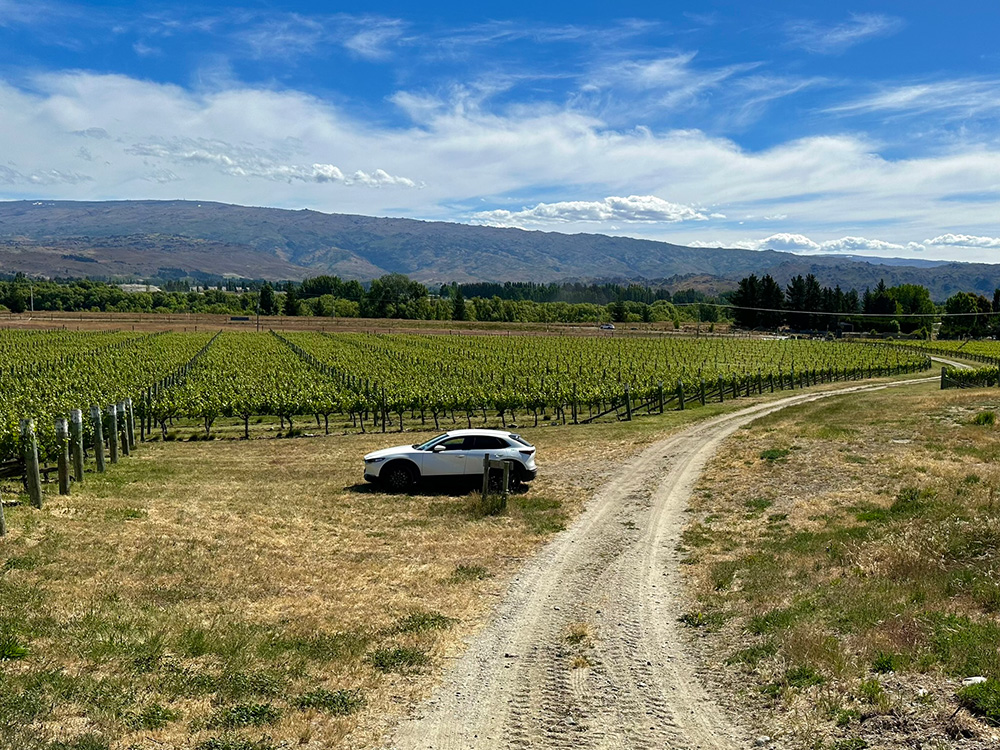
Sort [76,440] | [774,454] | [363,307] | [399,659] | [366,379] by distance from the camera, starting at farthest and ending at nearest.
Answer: [363,307] < [366,379] < [774,454] < [76,440] < [399,659]

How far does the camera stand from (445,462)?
1998cm

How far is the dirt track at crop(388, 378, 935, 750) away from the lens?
768 centimetres

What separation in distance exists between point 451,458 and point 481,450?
0.86 meters

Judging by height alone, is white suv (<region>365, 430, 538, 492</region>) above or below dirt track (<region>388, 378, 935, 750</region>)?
above

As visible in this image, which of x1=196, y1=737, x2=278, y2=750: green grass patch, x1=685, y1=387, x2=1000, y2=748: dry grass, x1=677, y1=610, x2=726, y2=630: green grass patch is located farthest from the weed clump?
x1=196, y1=737, x2=278, y2=750: green grass patch

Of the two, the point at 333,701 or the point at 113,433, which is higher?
the point at 113,433

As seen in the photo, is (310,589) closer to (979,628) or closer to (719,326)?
(979,628)

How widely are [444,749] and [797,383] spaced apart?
5361 centimetres

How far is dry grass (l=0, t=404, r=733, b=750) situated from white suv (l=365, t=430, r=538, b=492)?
0.71 metres

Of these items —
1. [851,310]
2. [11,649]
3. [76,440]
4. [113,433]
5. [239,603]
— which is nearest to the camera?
[11,649]

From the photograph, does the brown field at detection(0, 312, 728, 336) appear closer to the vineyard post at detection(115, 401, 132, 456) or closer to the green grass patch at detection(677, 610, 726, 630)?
the vineyard post at detection(115, 401, 132, 456)

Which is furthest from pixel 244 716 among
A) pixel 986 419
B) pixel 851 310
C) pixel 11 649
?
pixel 851 310

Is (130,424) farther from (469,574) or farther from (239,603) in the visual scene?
(469,574)

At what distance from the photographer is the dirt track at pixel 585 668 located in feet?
25.2
